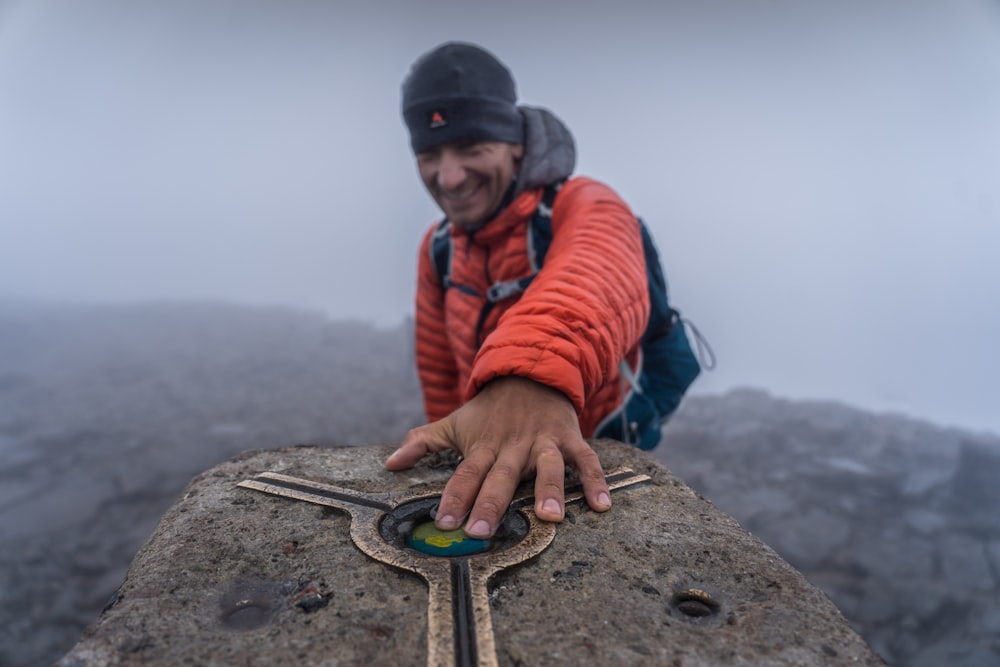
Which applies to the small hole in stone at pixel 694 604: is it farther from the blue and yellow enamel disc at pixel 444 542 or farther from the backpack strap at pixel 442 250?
the backpack strap at pixel 442 250

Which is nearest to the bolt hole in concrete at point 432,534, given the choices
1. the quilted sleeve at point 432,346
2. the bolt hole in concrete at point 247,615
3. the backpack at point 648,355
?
the bolt hole in concrete at point 247,615

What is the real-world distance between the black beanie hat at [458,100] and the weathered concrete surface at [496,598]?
4.90 ft

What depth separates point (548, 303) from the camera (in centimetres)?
165

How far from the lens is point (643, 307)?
1995 millimetres

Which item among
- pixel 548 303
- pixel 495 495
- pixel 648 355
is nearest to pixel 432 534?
pixel 495 495

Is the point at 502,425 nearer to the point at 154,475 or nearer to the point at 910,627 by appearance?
the point at 910,627

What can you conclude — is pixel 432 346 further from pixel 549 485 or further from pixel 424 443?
pixel 549 485

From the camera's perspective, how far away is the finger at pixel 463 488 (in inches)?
51.3

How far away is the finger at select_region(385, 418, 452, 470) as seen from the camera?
62.6 inches

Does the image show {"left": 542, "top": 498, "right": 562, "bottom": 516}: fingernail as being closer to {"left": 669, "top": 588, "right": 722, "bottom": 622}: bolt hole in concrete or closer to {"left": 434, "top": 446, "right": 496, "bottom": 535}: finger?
{"left": 434, "top": 446, "right": 496, "bottom": 535}: finger

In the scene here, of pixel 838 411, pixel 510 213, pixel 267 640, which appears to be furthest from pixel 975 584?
pixel 267 640


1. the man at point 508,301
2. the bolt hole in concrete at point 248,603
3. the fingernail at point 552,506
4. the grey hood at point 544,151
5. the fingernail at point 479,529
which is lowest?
the bolt hole in concrete at point 248,603

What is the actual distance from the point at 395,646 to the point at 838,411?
6357mm

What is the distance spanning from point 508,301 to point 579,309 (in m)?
0.64
